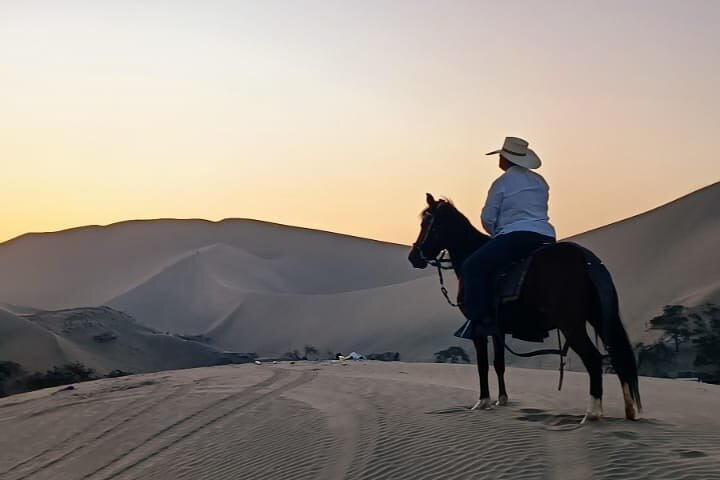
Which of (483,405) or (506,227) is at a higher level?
(506,227)

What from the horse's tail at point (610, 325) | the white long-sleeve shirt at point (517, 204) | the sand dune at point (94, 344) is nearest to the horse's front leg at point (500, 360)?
the white long-sleeve shirt at point (517, 204)

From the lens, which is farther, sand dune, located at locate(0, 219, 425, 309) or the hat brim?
sand dune, located at locate(0, 219, 425, 309)

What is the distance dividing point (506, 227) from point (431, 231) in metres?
1.08

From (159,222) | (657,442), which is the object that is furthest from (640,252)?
(159,222)

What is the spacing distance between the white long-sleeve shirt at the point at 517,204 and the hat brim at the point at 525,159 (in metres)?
0.06

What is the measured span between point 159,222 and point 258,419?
175 meters

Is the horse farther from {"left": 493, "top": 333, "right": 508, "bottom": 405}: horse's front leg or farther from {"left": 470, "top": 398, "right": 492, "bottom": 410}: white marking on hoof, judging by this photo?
{"left": 470, "top": 398, "right": 492, "bottom": 410}: white marking on hoof

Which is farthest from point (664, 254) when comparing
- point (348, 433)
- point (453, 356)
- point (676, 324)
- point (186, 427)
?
point (348, 433)

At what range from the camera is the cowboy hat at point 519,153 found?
959 cm

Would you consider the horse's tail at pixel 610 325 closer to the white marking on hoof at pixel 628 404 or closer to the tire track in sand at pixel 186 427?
the white marking on hoof at pixel 628 404

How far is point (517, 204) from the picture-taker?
940 cm

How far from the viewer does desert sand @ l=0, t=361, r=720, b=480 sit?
7.02 m

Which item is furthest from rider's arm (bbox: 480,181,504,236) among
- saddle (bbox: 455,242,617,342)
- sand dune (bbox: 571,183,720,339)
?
sand dune (bbox: 571,183,720,339)

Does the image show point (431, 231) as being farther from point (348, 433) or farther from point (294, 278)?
point (294, 278)
